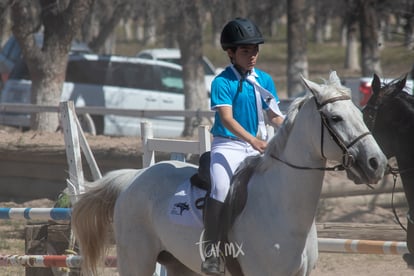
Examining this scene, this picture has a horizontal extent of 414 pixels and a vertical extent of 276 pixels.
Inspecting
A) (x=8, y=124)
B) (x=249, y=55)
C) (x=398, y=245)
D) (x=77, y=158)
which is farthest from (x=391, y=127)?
(x=8, y=124)

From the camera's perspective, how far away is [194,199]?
6.23 meters

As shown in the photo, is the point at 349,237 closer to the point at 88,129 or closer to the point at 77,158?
the point at 77,158

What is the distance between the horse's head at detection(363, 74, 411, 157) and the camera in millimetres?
7156

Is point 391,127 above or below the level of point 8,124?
above

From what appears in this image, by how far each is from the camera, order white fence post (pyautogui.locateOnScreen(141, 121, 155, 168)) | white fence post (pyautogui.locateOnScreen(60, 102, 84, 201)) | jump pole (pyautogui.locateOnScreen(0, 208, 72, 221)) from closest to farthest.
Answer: jump pole (pyautogui.locateOnScreen(0, 208, 72, 221))
white fence post (pyautogui.locateOnScreen(141, 121, 155, 168))
white fence post (pyautogui.locateOnScreen(60, 102, 84, 201))

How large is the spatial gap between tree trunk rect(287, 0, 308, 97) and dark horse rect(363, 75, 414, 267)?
16.2 m

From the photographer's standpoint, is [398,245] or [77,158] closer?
[398,245]

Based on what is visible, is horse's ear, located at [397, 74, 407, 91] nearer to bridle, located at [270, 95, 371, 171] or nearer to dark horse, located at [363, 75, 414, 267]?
dark horse, located at [363, 75, 414, 267]

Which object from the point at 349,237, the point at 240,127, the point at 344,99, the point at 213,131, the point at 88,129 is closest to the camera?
the point at 344,99

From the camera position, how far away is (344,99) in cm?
546

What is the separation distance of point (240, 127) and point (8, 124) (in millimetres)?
13697

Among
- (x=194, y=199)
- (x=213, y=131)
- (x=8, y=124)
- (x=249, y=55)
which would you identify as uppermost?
(x=249, y=55)

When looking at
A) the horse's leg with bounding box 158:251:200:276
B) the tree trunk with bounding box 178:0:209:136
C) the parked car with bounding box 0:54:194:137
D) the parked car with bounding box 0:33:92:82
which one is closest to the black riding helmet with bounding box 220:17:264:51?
the horse's leg with bounding box 158:251:200:276

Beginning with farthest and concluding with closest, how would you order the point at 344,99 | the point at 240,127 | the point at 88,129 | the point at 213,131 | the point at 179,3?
the point at 179,3, the point at 88,129, the point at 213,131, the point at 240,127, the point at 344,99
